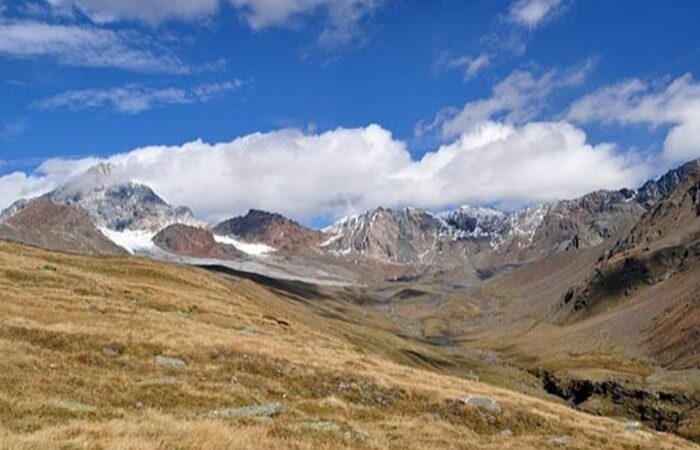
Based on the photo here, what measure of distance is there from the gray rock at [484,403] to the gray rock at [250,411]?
1197 centimetres

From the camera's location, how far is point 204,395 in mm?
32719

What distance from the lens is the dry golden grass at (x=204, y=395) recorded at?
22.0 meters

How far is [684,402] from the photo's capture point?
362ft

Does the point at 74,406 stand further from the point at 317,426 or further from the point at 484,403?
the point at 484,403

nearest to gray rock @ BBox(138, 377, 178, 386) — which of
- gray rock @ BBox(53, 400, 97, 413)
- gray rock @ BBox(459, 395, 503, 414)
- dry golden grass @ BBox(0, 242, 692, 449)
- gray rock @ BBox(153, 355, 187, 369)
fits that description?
dry golden grass @ BBox(0, 242, 692, 449)

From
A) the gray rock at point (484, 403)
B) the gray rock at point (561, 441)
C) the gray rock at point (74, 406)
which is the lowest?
the gray rock at point (561, 441)

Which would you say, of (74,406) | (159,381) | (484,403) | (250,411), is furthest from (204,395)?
(484,403)

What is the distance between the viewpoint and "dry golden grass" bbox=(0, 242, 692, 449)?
22047 mm

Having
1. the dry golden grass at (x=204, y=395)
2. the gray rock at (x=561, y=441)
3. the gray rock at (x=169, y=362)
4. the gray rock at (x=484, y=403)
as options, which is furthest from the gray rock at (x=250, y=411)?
the gray rock at (x=561, y=441)

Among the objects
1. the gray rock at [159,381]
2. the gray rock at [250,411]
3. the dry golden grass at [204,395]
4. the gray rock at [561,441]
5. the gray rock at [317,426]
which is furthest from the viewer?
the gray rock at [561,441]

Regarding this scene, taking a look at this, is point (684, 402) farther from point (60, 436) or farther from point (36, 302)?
point (60, 436)

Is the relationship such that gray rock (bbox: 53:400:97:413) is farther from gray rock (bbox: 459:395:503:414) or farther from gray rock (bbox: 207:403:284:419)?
gray rock (bbox: 459:395:503:414)

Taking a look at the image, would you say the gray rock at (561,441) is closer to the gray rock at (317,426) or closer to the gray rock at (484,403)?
the gray rock at (484,403)

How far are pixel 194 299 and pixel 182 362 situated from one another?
40893 millimetres
